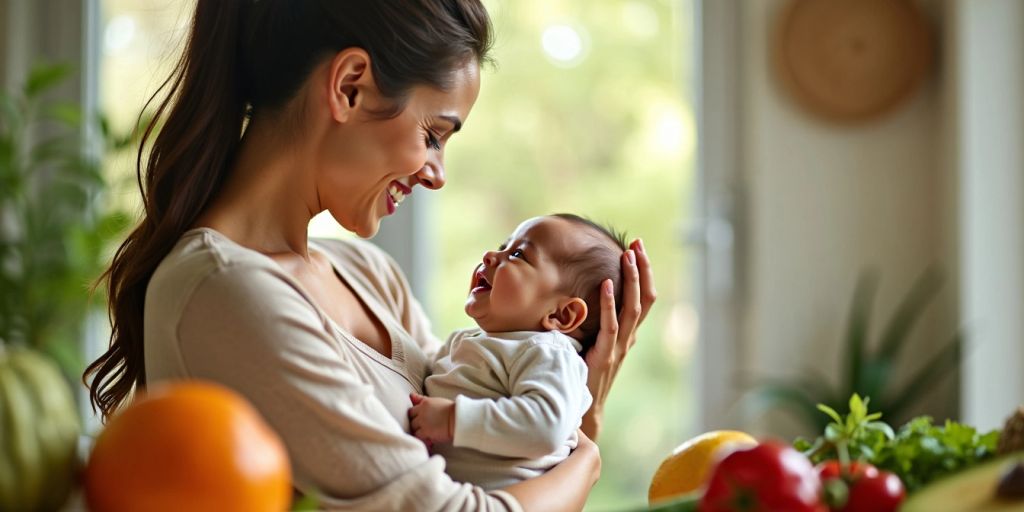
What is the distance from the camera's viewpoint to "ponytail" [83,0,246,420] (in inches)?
55.4

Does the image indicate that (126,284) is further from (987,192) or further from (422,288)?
(987,192)

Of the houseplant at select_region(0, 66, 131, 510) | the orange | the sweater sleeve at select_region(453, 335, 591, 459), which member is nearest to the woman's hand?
the sweater sleeve at select_region(453, 335, 591, 459)

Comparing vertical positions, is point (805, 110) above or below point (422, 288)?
above

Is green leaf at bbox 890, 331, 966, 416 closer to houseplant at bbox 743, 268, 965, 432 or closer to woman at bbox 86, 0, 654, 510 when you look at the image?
houseplant at bbox 743, 268, 965, 432

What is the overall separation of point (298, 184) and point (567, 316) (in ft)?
1.44

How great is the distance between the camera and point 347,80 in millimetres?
1412

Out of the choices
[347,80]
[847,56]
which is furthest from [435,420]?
[847,56]

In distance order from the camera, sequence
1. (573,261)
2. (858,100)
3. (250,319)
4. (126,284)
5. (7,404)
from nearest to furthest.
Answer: (7,404) → (250,319) → (126,284) → (573,261) → (858,100)

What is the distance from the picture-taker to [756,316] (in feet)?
11.5

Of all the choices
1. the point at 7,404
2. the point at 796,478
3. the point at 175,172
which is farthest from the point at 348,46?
the point at 796,478

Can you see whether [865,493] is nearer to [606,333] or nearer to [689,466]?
[689,466]

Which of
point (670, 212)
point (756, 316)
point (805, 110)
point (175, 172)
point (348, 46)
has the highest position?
point (348, 46)

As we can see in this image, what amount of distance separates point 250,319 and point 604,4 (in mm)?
2649

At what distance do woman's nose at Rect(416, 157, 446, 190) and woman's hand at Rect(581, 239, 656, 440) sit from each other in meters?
0.29
